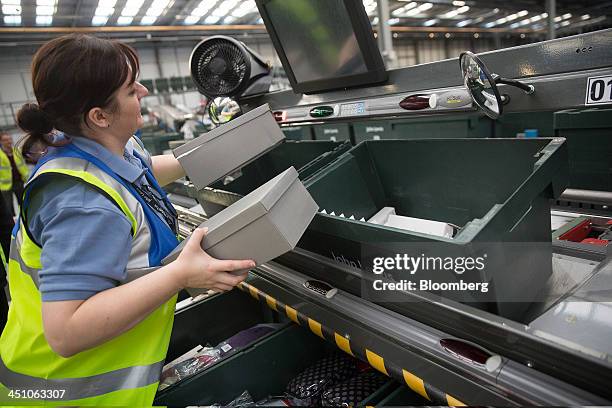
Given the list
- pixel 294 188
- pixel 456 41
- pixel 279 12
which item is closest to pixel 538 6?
pixel 279 12

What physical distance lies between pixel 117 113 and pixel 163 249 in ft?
1.26

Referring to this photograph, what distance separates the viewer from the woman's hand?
0.92 meters

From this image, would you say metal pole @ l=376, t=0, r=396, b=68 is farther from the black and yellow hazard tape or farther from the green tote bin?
the black and yellow hazard tape

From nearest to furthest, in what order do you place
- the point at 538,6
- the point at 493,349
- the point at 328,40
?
the point at 493,349 < the point at 328,40 < the point at 538,6

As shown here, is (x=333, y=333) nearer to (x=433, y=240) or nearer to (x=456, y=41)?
(x=433, y=240)

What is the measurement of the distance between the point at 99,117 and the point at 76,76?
0.40ft

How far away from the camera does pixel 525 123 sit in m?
3.79

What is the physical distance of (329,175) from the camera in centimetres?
157

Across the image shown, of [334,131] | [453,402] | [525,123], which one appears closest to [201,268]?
[453,402]

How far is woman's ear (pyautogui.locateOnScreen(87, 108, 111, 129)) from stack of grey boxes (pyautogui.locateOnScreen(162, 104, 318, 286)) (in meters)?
0.36

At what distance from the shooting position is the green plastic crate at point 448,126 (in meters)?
4.02

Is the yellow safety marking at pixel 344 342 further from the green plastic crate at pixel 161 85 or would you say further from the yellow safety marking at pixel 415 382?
the green plastic crate at pixel 161 85

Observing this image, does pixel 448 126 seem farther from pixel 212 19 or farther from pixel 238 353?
pixel 212 19

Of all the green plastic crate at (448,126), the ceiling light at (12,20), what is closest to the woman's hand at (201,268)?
the green plastic crate at (448,126)
